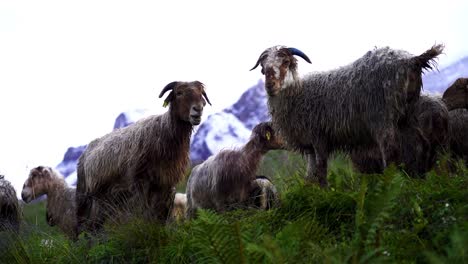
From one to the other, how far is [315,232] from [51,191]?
10.6 meters

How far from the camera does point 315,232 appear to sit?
426 centimetres

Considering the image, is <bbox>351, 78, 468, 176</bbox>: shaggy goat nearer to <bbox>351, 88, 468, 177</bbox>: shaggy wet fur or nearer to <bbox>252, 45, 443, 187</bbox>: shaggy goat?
<bbox>351, 88, 468, 177</bbox>: shaggy wet fur

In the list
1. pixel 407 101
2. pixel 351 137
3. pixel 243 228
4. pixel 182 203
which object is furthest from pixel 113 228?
pixel 182 203

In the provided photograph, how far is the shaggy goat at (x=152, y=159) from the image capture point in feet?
25.6

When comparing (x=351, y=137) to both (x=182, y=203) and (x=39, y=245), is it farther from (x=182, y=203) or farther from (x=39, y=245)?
(x=182, y=203)

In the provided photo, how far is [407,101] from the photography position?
6.57 metres

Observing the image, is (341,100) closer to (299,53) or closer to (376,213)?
(299,53)

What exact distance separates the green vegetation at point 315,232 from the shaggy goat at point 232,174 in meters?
2.79

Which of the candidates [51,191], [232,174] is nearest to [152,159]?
[232,174]

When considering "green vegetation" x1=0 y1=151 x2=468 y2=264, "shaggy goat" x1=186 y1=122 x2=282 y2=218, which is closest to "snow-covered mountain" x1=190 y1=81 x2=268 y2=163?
"shaggy goat" x1=186 y1=122 x2=282 y2=218

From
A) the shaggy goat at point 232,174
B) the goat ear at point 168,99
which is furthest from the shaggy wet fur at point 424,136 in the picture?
the goat ear at point 168,99

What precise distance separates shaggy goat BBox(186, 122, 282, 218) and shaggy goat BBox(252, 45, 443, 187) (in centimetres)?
146

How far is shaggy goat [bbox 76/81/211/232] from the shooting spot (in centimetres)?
779

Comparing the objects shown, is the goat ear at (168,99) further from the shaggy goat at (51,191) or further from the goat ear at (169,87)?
the shaggy goat at (51,191)
